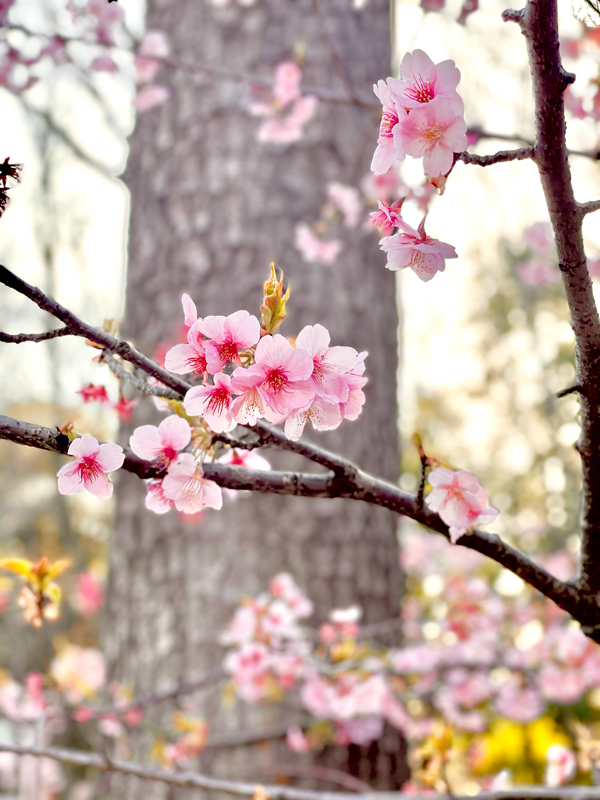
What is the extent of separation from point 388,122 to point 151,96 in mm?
2160

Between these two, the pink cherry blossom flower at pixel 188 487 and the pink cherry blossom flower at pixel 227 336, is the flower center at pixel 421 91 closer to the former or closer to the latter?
the pink cherry blossom flower at pixel 227 336

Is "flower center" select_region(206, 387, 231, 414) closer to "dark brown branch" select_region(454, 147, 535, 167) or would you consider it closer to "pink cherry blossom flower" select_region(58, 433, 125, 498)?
"pink cherry blossom flower" select_region(58, 433, 125, 498)

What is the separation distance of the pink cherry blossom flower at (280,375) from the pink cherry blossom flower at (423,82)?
26 cm

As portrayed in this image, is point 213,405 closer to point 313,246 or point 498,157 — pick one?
point 498,157

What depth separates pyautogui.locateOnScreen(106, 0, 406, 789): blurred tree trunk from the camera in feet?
6.50

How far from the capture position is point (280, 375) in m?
0.57

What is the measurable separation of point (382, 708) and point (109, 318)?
1741 mm

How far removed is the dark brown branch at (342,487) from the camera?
23.2 inches

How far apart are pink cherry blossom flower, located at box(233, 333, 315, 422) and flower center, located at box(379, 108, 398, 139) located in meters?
0.25

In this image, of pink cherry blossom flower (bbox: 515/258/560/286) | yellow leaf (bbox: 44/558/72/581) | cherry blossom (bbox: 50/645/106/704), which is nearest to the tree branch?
yellow leaf (bbox: 44/558/72/581)

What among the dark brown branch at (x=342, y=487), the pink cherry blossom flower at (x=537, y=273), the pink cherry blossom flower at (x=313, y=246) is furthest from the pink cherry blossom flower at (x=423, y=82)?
the pink cherry blossom flower at (x=537, y=273)

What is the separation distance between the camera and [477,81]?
116 inches

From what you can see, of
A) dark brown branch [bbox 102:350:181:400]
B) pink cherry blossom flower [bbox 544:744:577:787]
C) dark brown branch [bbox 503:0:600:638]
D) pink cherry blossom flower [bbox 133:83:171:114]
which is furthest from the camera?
pink cherry blossom flower [bbox 133:83:171:114]

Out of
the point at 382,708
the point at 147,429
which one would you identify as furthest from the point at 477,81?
the point at 147,429
